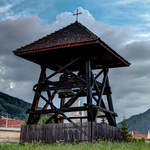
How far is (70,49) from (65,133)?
13.5 ft

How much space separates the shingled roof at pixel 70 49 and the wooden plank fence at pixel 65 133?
362cm

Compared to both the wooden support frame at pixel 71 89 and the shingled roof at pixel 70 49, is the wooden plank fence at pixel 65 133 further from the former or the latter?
the shingled roof at pixel 70 49

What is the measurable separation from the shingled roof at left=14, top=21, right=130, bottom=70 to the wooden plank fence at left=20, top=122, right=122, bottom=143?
3.62 meters

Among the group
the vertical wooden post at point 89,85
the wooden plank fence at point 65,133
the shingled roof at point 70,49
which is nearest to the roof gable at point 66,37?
the shingled roof at point 70,49

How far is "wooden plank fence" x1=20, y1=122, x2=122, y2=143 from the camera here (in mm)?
14586

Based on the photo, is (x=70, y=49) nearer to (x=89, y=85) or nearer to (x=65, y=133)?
(x=89, y=85)

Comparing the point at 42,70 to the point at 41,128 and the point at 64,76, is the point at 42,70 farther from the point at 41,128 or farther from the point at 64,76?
the point at 41,128

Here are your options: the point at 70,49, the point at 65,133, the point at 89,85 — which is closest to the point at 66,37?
the point at 70,49

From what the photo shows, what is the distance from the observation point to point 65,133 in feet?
49.5

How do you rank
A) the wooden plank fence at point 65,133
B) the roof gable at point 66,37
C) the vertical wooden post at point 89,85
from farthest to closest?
1. the roof gable at point 66,37
2. the vertical wooden post at point 89,85
3. the wooden plank fence at point 65,133

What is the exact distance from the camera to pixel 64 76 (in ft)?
58.8

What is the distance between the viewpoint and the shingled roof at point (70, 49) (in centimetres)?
1530

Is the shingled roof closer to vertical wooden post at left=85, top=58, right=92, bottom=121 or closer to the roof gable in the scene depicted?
the roof gable

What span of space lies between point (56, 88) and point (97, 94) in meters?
2.33
